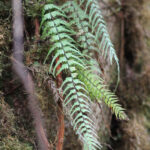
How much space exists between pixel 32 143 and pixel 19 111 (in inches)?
8.7

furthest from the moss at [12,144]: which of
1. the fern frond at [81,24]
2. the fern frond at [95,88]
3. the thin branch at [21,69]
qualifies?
the fern frond at [81,24]

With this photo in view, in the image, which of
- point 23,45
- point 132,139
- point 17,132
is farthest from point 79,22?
point 132,139

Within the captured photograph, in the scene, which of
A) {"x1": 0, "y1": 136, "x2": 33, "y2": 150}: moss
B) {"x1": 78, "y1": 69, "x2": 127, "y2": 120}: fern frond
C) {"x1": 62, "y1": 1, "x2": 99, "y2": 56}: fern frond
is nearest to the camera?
{"x1": 0, "y1": 136, "x2": 33, "y2": 150}: moss

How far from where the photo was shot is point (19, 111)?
1.26m

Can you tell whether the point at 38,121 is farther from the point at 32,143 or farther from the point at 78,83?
the point at 78,83

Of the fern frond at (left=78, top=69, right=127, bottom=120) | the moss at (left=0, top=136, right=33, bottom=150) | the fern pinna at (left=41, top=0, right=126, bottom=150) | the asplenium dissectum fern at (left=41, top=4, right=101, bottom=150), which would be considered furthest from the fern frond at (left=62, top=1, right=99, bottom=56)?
the moss at (left=0, top=136, right=33, bottom=150)

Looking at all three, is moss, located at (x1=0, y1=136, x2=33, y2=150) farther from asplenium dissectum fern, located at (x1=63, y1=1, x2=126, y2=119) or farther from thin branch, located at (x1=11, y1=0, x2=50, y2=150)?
asplenium dissectum fern, located at (x1=63, y1=1, x2=126, y2=119)

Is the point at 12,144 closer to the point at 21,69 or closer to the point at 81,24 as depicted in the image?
the point at 21,69

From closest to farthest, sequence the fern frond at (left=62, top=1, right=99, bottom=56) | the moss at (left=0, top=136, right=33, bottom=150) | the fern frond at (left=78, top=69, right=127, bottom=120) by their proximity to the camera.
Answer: the moss at (left=0, top=136, right=33, bottom=150) < the fern frond at (left=78, top=69, right=127, bottom=120) < the fern frond at (left=62, top=1, right=99, bottom=56)

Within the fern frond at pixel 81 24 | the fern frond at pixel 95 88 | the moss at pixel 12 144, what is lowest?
the moss at pixel 12 144

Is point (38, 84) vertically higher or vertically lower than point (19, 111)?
higher

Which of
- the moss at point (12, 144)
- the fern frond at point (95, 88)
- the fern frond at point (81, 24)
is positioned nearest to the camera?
the moss at point (12, 144)

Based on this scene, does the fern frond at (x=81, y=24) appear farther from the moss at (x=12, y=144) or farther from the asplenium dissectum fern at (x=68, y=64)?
the moss at (x=12, y=144)

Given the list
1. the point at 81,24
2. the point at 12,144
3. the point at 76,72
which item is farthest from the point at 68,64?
the point at 12,144
